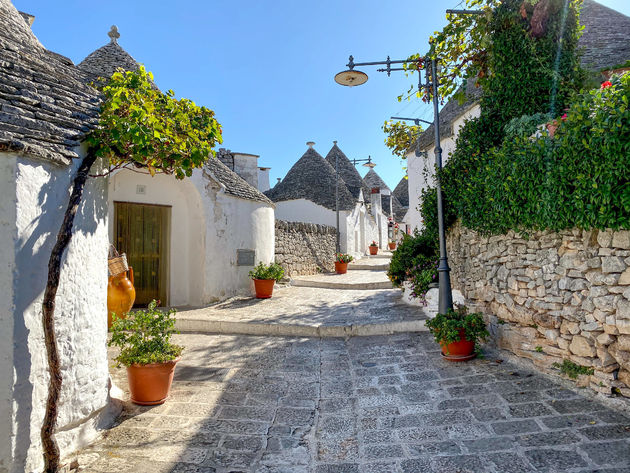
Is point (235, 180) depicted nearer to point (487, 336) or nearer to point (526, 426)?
point (487, 336)

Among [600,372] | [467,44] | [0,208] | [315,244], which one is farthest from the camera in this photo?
[315,244]

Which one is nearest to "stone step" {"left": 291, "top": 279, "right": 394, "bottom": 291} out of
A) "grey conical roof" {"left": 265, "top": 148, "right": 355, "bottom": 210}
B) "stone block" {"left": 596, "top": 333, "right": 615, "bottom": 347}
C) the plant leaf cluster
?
"grey conical roof" {"left": 265, "top": 148, "right": 355, "bottom": 210}

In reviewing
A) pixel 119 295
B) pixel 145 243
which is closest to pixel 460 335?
pixel 119 295

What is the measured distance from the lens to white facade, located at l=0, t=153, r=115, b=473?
8.34 ft

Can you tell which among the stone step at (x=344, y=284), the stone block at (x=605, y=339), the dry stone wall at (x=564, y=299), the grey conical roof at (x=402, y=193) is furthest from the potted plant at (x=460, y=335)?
the grey conical roof at (x=402, y=193)

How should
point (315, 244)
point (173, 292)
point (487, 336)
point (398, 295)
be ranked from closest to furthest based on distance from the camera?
point (487, 336) → point (173, 292) → point (398, 295) → point (315, 244)

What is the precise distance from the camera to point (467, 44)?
6984 mm

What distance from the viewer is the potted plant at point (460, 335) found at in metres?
4.93

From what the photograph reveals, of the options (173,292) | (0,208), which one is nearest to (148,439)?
(0,208)

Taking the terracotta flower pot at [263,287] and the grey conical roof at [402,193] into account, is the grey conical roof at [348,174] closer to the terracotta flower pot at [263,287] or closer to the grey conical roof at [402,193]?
the grey conical roof at [402,193]

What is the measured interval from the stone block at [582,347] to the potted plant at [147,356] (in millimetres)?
4227

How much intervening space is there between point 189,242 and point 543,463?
310 inches

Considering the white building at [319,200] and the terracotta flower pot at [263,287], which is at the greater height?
the white building at [319,200]

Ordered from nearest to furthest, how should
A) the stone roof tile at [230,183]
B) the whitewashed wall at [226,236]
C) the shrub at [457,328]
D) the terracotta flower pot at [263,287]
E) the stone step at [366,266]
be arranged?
the shrub at [457,328] → the whitewashed wall at [226,236] → the stone roof tile at [230,183] → the terracotta flower pot at [263,287] → the stone step at [366,266]
